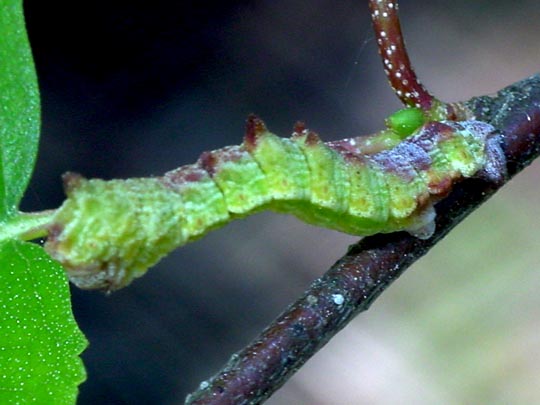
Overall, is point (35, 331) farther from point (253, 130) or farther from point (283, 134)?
point (283, 134)

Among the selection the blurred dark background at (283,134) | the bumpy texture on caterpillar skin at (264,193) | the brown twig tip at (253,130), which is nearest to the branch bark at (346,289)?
the bumpy texture on caterpillar skin at (264,193)

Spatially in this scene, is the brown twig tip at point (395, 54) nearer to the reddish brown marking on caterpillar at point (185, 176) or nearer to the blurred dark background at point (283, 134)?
the reddish brown marking on caterpillar at point (185, 176)

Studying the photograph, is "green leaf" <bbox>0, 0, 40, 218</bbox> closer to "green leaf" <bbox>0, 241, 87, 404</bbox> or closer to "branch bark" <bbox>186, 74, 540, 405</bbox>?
"green leaf" <bbox>0, 241, 87, 404</bbox>

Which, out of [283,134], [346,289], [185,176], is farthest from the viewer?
[283,134]

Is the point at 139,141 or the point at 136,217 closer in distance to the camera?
the point at 136,217

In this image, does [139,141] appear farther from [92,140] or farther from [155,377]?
[155,377]

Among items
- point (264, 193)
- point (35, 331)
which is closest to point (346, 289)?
point (264, 193)

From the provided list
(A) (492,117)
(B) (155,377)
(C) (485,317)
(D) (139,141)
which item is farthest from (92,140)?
(A) (492,117)
